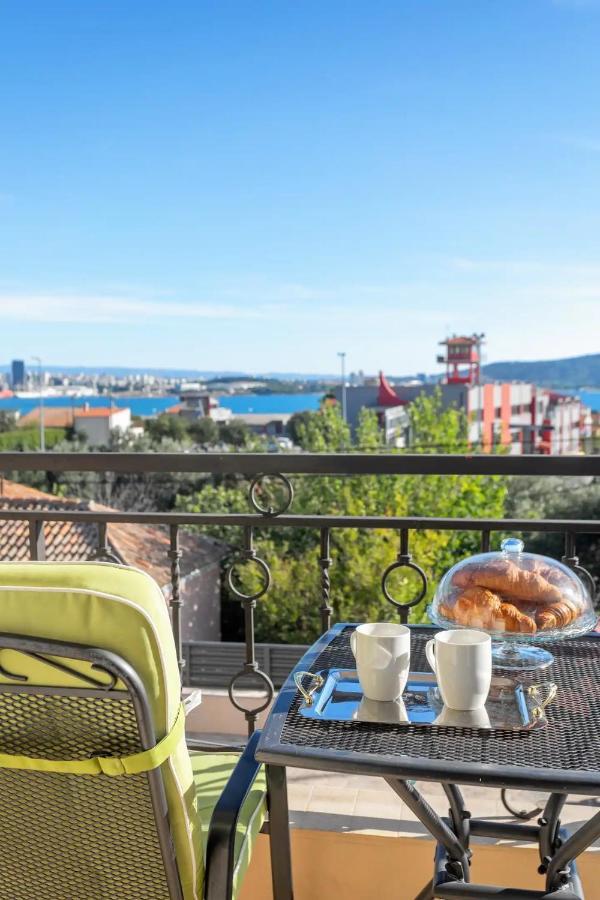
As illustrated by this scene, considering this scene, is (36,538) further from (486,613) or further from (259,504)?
(486,613)

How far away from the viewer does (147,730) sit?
0.95 m

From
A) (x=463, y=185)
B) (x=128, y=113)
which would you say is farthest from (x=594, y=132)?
(x=128, y=113)

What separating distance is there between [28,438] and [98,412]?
11.2ft

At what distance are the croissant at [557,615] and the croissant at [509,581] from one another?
1 centimetres

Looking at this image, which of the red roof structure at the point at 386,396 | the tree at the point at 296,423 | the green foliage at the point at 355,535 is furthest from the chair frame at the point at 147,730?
the red roof structure at the point at 386,396

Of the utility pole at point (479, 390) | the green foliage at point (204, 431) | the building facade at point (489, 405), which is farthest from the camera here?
the utility pole at point (479, 390)

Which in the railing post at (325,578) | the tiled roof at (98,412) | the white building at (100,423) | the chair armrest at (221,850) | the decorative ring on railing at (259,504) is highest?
the decorative ring on railing at (259,504)

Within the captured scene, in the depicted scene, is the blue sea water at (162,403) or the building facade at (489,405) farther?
the building facade at (489,405)

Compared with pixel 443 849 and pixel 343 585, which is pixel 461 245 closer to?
pixel 343 585

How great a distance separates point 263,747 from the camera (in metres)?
1.07

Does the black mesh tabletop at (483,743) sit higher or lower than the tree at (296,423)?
higher

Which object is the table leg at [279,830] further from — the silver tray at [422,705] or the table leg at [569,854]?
the table leg at [569,854]

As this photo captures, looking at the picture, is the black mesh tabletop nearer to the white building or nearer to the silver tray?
the silver tray

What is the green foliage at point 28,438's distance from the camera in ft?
108
